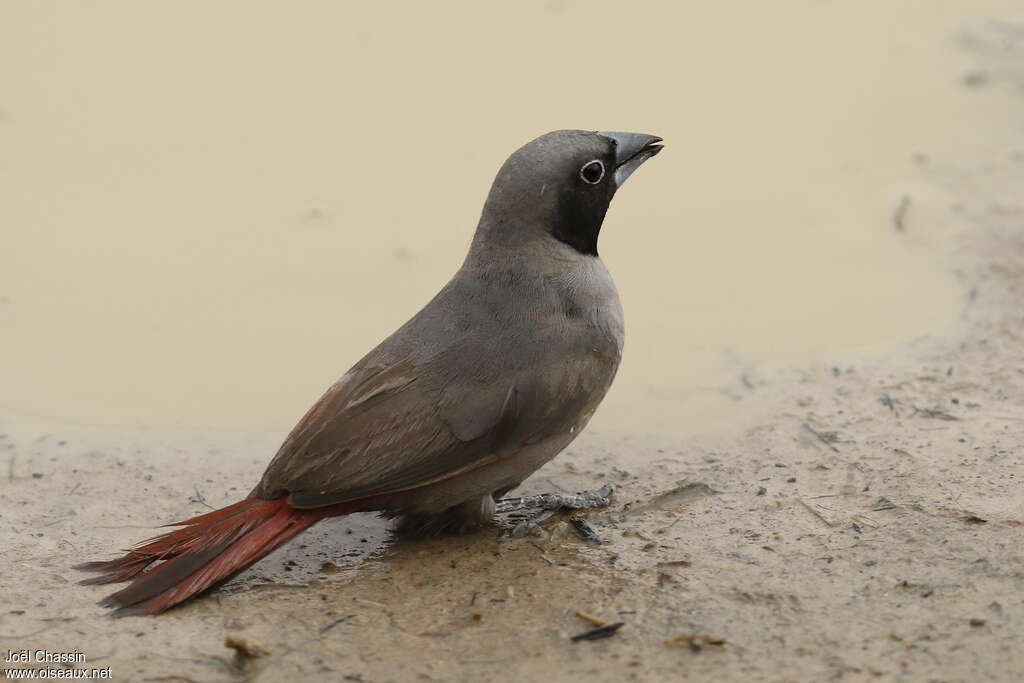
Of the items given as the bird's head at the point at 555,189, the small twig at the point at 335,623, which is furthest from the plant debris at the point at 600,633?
the bird's head at the point at 555,189

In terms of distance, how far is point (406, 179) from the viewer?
7.80m

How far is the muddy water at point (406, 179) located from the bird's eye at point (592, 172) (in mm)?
1214

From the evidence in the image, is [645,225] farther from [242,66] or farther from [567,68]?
[242,66]

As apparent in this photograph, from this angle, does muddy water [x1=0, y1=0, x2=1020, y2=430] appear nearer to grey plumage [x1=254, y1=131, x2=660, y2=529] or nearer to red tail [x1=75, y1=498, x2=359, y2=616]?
grey plumage [x1=254, y1=131, x2=660, y2=529]

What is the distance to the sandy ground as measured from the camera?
12.5 ft

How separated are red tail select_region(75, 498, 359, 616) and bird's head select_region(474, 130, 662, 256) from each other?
1136 millimetres

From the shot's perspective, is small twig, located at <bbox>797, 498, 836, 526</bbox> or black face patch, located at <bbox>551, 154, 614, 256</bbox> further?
black face patch, located at <bbox>551, 154, 614, 256</bbox>

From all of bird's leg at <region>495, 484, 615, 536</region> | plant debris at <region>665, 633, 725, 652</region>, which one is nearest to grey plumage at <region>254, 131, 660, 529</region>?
bird's leg at <region>495, 484, 615, 536</region>

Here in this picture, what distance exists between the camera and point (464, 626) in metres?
4.00

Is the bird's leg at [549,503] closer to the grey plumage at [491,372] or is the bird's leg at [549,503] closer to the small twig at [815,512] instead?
the grey plumage at [491,372]

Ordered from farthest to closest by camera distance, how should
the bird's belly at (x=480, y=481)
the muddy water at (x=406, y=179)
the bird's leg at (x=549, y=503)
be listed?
the muddy water at (x=406, y=179), the bird's leg at (x=549, y=503), the bird's belly at (x=480, y=481)

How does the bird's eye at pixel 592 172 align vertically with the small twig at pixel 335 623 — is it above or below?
above

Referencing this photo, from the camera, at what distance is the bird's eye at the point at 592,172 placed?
4.75 m

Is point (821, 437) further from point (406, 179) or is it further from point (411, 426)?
point (406, 179)
